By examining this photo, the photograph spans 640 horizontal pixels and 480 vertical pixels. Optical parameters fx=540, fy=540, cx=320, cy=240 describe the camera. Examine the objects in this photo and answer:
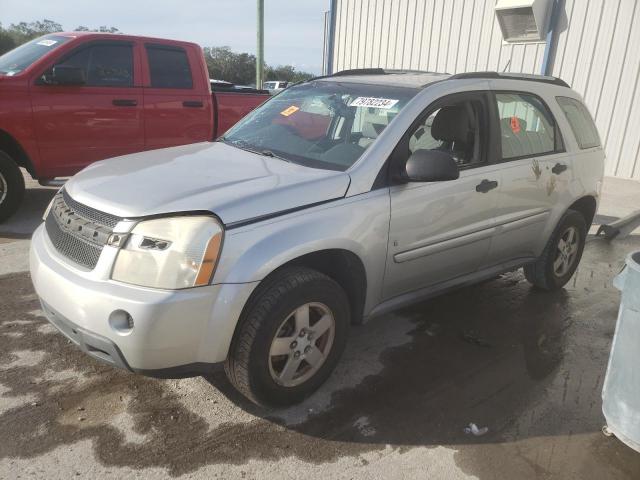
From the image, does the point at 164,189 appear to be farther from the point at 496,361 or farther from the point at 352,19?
the point at 352,19

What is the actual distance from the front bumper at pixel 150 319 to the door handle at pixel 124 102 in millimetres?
4200

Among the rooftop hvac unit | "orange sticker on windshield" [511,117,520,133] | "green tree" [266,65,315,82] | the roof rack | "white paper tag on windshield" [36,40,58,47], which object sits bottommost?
"green tree" [266,65,315,82]

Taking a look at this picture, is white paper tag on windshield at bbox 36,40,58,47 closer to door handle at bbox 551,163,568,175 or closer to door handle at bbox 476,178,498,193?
door handle at bbox 476,178,498,193

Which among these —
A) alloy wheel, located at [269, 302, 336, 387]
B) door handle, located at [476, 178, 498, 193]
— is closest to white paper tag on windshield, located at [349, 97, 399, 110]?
door handle, located at [476, 178, 498, 193]

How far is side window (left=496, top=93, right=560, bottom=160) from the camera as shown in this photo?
3939 mm

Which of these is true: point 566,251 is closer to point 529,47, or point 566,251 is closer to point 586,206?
point 586,206

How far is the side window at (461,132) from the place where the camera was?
12.1 ft

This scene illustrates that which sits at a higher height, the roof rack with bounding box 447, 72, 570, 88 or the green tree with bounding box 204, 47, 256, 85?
the roof rack with bounding box 447, 72, 570, 88

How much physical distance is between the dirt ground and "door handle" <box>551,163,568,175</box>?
126 centimetres

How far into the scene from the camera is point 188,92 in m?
6.82

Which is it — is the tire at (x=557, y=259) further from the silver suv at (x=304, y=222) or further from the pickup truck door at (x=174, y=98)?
the pickup truck door at (x=174, y=98)

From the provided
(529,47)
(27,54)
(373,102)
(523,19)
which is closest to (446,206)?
(373,102)

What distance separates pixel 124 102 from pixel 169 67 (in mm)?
798

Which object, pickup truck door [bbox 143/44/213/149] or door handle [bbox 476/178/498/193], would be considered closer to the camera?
door handle [bbox 476/178/498/193]
